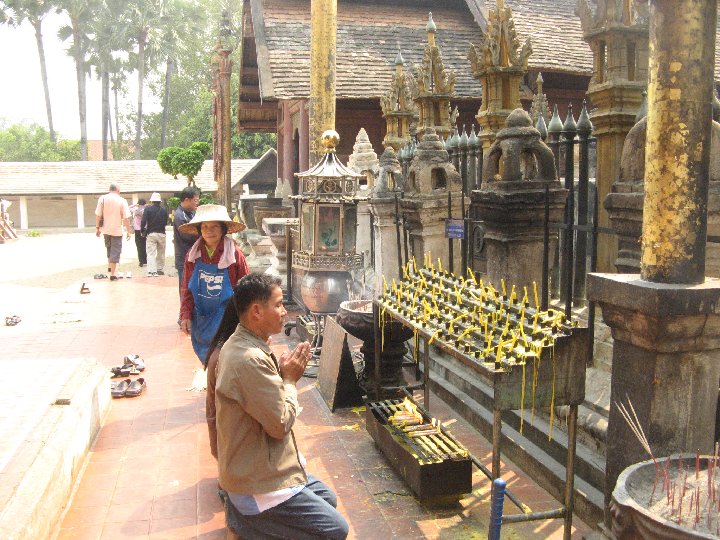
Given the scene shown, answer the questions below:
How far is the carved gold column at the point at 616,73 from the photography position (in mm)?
5867

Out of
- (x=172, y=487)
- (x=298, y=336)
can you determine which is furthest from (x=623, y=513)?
(x=298, y=336)

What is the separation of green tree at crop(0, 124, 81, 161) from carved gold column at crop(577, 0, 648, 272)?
165 ft

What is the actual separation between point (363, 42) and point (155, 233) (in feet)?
22.3

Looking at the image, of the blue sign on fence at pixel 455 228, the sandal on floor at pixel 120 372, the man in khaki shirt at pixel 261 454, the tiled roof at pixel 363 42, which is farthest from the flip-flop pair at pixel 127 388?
the tiled roof at pixel 363 42

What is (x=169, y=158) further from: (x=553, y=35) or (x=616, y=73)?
(x=616, y=73)

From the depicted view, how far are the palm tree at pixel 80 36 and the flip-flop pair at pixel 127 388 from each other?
44554 mm

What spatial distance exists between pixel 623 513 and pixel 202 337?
4020mm

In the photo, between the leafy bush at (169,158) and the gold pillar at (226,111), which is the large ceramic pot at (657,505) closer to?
the gold pillar at (226,111)

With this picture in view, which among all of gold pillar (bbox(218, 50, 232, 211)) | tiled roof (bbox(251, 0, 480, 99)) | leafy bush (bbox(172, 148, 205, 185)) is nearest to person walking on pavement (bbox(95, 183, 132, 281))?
gold pillar (bbox(218, 50, 232, 211))

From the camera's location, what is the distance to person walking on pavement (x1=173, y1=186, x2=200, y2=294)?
7.73m

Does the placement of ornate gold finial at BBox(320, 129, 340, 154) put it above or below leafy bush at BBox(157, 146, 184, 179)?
below

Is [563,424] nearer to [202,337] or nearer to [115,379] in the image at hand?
[202,337]

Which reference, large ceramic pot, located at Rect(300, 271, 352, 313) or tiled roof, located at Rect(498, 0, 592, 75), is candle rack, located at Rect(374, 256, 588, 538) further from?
tiled roof, located at Rect(498, 0, 592, 75)

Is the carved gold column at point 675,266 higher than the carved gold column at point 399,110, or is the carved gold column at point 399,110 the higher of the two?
the carved gold column at point 399,110
